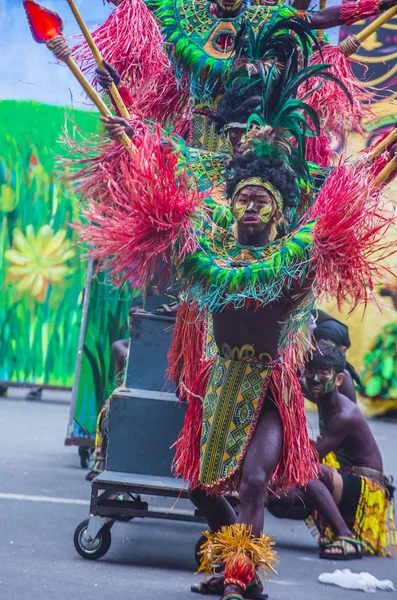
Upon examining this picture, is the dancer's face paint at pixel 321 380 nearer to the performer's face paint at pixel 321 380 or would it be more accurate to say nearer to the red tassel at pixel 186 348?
the performer's face paint at pixel 321 380

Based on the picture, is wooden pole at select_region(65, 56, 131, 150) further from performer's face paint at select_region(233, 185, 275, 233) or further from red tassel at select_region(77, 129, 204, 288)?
performer's face paint at select_region(233, 185, 275, 233)

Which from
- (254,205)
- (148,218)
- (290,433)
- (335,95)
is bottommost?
(290,433)

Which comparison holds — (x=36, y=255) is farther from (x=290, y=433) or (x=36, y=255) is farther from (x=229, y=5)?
(x=290, y=433)

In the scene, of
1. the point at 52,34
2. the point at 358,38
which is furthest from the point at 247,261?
the point at 358,38

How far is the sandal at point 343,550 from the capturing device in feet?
18.0

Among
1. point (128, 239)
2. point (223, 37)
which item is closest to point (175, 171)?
point (128, 239)

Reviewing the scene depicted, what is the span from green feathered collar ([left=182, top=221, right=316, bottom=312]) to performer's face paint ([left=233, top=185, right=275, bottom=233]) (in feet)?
0.32

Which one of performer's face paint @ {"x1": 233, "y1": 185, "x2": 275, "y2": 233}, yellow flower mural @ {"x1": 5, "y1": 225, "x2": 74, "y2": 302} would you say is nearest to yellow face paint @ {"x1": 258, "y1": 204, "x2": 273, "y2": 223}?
performer's face paint @ {"x1": 233, "y1": 185, "x2": 275, "y2": 233}

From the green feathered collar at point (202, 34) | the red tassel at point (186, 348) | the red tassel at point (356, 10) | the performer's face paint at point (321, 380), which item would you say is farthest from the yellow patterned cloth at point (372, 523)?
the red tassel at point (356, 10)

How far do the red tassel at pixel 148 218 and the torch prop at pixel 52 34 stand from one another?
44 cm

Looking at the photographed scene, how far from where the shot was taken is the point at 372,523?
5.78 meters

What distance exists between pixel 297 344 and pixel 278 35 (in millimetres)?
1431

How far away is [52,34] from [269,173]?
1.23 m

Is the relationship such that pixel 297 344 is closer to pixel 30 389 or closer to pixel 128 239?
pixel 128 239
